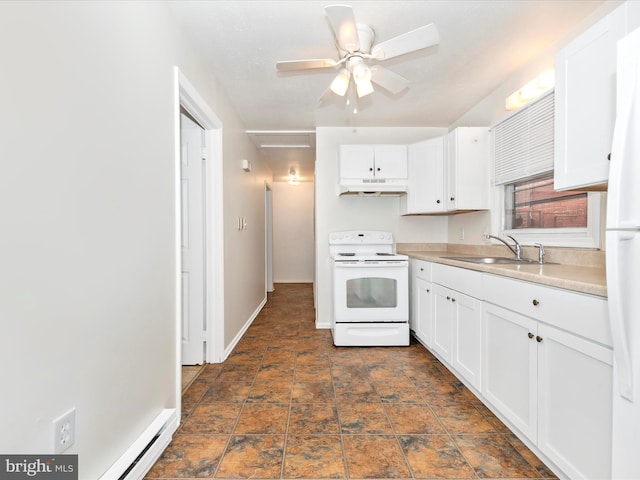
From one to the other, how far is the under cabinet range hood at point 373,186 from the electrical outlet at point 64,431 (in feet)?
9.62

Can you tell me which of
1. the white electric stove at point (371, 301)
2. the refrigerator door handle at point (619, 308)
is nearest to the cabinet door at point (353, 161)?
the white electric stove at point (371, 301)

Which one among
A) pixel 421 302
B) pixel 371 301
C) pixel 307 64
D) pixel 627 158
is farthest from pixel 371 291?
pixel 627 158

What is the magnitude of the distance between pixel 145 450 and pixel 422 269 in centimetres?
249

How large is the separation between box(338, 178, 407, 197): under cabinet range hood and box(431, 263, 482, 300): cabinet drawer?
108 cm

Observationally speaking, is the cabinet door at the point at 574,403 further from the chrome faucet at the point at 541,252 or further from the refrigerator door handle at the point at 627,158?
the chrome faucet at the point at 541,252

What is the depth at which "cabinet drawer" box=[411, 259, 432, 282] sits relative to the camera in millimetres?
2945

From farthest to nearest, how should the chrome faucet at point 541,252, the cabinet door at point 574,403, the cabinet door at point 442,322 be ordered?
the cabinet door at point 442,322
the chrome faucet at point 541,252
the cabinet door at point 574,403

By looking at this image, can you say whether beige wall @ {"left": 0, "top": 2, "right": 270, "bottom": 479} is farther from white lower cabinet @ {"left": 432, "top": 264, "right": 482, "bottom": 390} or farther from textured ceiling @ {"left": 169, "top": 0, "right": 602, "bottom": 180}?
white lower cabinet @ {"left": 432, "top": 264, "right": 482, "bottom": 390}

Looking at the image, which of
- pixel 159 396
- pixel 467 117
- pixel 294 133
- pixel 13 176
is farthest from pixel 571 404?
pixel 294 133

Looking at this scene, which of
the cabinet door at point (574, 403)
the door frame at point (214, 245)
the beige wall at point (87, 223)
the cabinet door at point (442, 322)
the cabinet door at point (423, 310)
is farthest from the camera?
the cabinet door at point (423, 310)

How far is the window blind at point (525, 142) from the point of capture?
2119 millimetres

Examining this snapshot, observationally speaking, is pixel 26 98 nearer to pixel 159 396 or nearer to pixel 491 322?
pixel 159 396

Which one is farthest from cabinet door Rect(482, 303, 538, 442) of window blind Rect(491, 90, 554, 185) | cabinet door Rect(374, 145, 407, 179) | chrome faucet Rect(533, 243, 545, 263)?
cabinet door Rect(374, 145, 407, 179)

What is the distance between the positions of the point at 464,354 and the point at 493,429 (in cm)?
50
